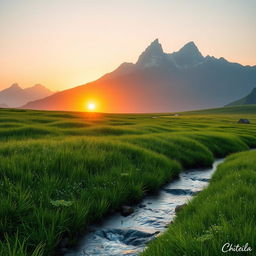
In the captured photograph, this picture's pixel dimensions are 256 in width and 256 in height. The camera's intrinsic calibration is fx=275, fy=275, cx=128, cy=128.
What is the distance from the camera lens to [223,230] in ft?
16.5

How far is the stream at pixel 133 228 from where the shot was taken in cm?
671

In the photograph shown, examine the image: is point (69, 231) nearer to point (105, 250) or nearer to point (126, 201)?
point (105, 250)

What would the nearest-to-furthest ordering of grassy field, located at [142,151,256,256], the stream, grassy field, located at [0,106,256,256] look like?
grassy field, located at [142,151,256,256] → grassy field, located at [0,106,256,256] → the stream

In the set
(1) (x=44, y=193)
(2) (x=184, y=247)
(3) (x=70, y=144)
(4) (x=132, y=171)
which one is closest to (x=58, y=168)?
(1) (x=44, y=193)

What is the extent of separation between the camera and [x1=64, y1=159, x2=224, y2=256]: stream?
671 cm

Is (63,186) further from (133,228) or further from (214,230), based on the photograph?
(214,230)

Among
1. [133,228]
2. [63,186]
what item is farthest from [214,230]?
[63,186]

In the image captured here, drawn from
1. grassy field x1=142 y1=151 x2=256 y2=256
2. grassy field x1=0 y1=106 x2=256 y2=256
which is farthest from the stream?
grassy field x1=142 y1=151 x2=256 y2=256

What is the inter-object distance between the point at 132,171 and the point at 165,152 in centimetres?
668

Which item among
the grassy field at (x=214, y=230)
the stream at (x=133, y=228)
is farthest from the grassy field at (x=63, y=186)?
the grassy field at (x=214, y=230)

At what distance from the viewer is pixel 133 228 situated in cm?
802

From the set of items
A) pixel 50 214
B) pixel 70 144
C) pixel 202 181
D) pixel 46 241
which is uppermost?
pixel 70 144

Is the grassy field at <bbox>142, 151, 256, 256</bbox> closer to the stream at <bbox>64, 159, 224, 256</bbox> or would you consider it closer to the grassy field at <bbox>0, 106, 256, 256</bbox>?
the stream at <bbox>64, 159, 224, 256</bbox>

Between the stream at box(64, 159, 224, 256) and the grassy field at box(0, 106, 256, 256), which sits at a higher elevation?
the grassy field at box(0, 106, 256, 256)
